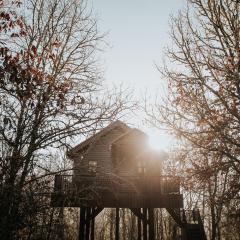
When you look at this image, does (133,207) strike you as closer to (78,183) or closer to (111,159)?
(78,183)

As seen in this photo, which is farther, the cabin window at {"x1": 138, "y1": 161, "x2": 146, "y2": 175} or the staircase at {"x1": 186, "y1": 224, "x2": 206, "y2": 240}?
the cabin window at {"x1": 138, "y1": 161, "x2": 146, "y2": 175}

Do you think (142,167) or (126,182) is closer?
(126,182)

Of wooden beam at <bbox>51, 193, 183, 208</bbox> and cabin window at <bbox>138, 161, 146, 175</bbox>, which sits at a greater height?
cabin window at <bbox>138, 161, 146, 175</bbox>

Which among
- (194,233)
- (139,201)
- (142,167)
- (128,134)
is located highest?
(128,134)

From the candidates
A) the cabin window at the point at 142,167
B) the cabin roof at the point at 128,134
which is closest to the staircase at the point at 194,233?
the cabin window at the point at 142,167

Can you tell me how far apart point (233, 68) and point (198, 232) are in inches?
425

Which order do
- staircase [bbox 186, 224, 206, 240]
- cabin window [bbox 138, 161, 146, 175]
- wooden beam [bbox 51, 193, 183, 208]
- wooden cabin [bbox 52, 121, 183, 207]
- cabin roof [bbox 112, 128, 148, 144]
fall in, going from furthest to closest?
cabin roof [bbox 112, 128, 148, 144] < cabin window [bbox 138, 161, 146, 175] < staircase [bbox 186, 224, 206, 240] < wooden beam [bbox 51, 193, 183, 208] < wooden cabin [bbox 52, 121, 183, 207]

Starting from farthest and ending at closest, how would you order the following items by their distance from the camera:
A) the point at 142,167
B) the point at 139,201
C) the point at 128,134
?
1. the point at 128,134
2. the point at 142,167
3. the point at 139,201

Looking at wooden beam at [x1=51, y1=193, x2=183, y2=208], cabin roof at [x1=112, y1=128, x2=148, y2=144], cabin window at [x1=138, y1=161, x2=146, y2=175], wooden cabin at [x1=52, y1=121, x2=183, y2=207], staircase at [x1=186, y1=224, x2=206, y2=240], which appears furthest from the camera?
cabin roof at [x1=112, y1=128, x2=148, y2=144]

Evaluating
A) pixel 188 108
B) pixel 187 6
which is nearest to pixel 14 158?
pixel 188 108

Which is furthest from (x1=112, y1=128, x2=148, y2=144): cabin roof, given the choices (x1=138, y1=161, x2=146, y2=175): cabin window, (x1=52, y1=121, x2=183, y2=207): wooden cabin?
(x1=138, y1=161, x2=146, y2=175): cabin window

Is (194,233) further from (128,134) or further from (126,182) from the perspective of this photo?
(128,134)

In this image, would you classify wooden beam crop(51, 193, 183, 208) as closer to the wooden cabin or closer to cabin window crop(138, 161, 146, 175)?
the wooden cabin

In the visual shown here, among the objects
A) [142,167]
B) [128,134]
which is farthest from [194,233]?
[128,134]
